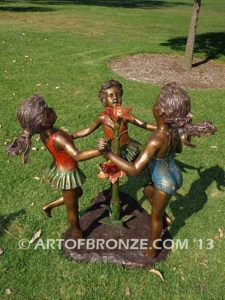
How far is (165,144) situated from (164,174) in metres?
0.39

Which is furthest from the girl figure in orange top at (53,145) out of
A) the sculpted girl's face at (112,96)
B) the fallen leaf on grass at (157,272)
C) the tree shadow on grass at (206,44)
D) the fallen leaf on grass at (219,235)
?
the tree shadow on grass at (206,44)

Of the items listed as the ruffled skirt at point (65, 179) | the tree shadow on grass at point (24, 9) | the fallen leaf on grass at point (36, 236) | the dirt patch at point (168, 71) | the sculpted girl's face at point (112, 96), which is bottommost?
the tree shadow on grass at point (24, 9)

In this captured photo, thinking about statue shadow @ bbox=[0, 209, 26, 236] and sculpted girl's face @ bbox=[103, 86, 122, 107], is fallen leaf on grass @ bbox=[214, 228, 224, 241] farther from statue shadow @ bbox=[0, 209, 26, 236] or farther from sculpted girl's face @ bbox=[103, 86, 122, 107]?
statue shadow @ bbox=[0, 209, 26, 236]

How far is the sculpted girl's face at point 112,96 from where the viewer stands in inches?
189

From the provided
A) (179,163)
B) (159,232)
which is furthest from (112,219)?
(179,163)

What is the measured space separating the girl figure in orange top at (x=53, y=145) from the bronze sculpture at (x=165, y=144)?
1.77ft

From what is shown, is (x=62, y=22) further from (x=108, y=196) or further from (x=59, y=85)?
(x=108, y=196)

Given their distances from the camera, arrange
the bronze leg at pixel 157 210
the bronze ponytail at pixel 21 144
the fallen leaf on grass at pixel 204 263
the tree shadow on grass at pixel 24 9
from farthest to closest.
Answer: the tree shadow on grass at pixel 24 9, the fallen leaf on grass at pixel 204 263, the bronze leg at pixel 157 210, the bronze ponytail at pixel 21 144

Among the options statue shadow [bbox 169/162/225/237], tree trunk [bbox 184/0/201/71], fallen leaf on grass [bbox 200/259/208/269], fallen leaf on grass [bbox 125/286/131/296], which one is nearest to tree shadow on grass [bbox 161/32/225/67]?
tree trunk [bbox 184/0/201/71]

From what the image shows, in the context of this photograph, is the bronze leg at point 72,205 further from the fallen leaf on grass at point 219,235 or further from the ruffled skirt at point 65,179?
the fallen leaf on grass at point 219,235

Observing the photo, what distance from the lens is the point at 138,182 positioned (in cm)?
677

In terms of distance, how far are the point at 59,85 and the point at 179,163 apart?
5.30 metres

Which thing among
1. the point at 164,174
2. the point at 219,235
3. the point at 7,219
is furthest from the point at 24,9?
the point at 164,174

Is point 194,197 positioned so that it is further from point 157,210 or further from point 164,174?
point 164,174
